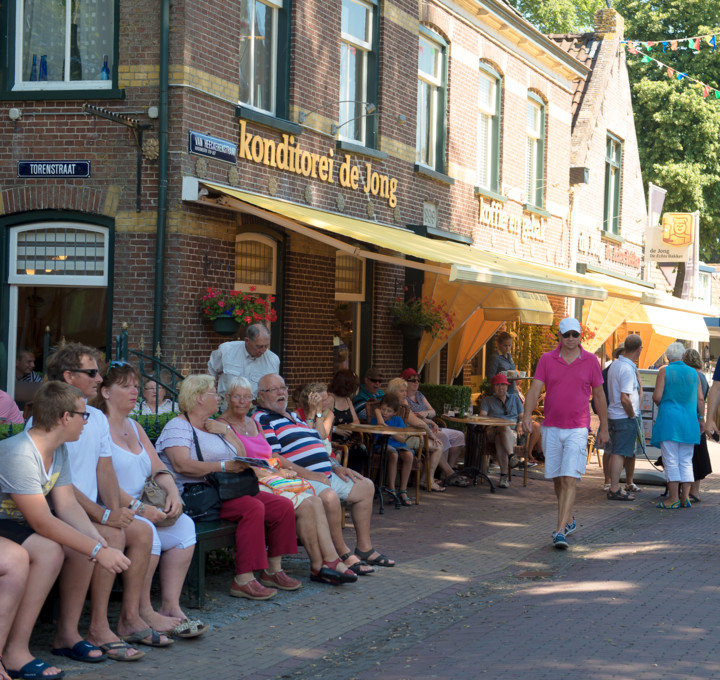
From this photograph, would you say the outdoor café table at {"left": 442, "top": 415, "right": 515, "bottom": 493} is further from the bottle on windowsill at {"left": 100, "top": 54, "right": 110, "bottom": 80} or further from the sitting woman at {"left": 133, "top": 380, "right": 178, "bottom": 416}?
the bottle on windowsill at {"left": 100, "top": 54, "right": 110, "bottom": 80}

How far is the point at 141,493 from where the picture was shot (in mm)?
6422

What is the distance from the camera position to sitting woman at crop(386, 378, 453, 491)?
39.1 feet

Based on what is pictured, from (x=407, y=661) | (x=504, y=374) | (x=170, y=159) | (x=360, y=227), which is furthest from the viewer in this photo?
(x=504, y=374)

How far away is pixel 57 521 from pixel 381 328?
990 centimetres

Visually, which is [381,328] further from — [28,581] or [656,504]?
[28,581]

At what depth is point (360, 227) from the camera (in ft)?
39.3

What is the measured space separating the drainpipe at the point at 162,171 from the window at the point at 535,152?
1101 centimetres

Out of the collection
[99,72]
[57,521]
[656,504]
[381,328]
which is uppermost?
[99,72]

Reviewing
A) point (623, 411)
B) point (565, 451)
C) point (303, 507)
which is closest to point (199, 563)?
point (303, 507)

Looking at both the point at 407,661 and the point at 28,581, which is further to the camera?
the point at 407,661

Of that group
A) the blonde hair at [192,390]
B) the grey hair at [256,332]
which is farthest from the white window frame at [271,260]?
the blonde hair at [192,390]

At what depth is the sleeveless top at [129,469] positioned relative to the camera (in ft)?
20.7

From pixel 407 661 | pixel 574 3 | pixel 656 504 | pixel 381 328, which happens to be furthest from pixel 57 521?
pixel 574 3

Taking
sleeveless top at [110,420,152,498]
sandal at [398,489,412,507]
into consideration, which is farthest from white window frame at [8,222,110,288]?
sleeveless top at [110,420,152,498]
